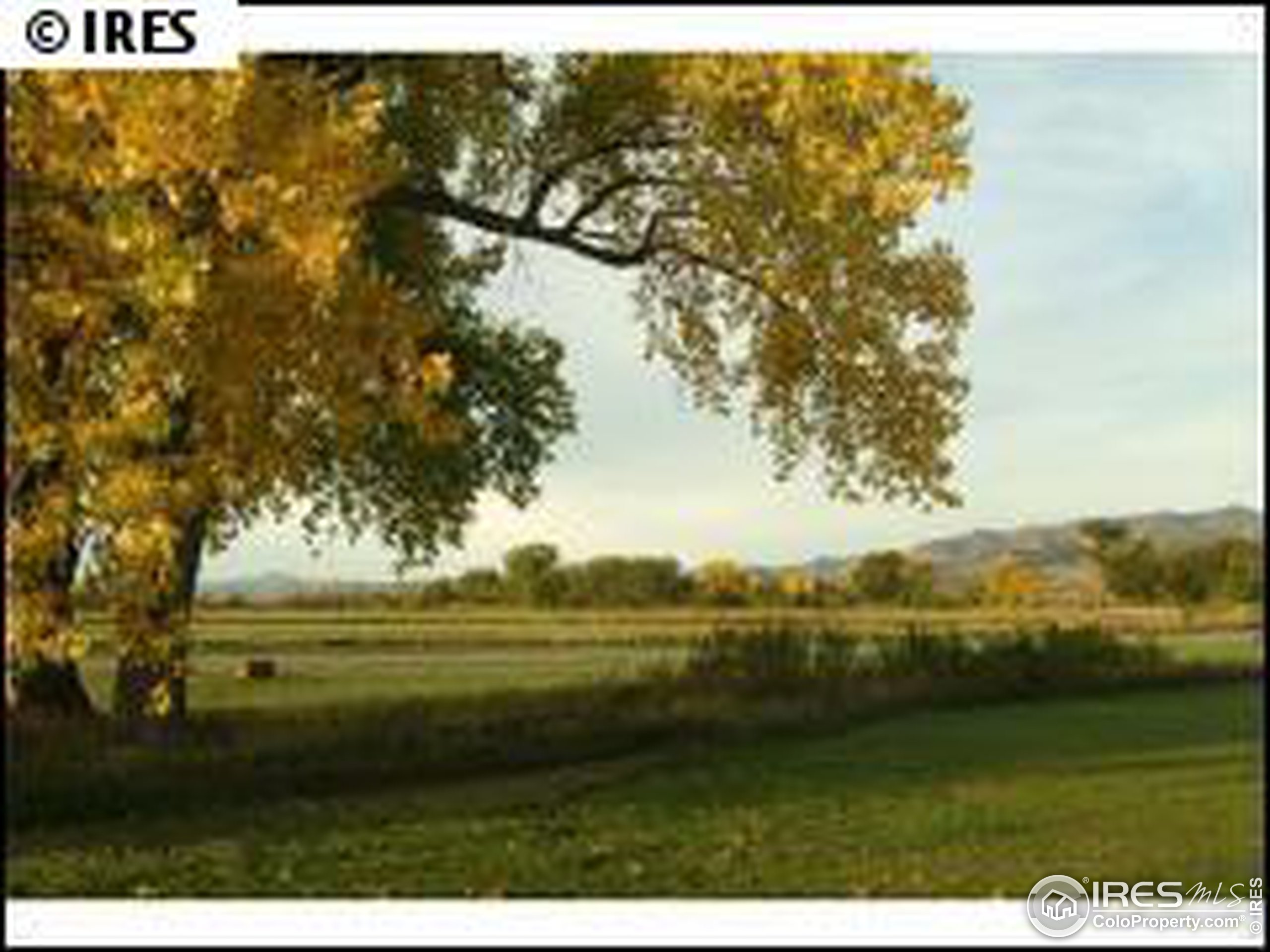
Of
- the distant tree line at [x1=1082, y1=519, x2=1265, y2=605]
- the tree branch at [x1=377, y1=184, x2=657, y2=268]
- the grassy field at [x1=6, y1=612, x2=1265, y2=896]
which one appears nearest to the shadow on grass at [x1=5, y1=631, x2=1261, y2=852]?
the grassy field at [x1=6, y1=612, x2=1265, y2=896]

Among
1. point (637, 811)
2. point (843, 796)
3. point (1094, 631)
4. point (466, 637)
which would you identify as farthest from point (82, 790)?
point (466, 637)

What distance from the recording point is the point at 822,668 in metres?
34.4

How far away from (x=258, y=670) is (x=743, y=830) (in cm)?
1957

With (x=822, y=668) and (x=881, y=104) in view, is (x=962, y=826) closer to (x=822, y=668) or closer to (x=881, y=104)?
(x=881, y=104)

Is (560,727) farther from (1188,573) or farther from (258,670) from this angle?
(1188,573)

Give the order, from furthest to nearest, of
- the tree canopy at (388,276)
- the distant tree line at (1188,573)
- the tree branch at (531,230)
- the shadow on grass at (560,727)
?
1. the distant tree line at (1188,573)
2. the tree branch at (531,230)
3. the shadow on grass at (560,727)
4. the tree canopy at (388,276)

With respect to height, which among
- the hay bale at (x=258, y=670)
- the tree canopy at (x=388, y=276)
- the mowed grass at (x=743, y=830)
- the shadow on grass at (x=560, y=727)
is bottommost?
the mowed grass at (x=743, y=830)

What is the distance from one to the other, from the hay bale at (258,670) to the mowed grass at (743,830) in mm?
12359

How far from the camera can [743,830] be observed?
20281mm

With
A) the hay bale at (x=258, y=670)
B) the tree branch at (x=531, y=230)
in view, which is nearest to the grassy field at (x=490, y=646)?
the hay bale at (x=258, y=670)

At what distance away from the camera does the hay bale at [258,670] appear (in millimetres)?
38031

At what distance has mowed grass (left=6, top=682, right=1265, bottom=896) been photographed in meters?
17.3

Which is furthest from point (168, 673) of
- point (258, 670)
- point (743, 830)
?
point (258, 670)

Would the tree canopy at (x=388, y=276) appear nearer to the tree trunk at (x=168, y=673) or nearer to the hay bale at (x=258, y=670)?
the tree trunk at (x=168, y=673)
